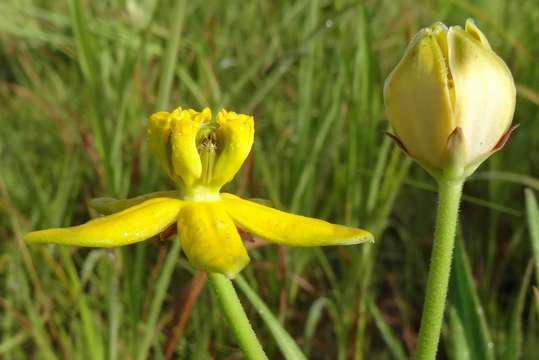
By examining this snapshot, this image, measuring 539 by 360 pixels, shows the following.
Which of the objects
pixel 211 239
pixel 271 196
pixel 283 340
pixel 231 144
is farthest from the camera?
pixel 271 196

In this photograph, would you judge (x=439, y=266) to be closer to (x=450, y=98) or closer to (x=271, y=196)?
(x=450, y=98)

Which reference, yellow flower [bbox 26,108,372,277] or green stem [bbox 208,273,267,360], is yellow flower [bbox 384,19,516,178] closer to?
yellow flower [bbox 26,108,372,277]

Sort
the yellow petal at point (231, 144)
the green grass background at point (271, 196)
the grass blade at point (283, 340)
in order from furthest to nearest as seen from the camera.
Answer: the green grass background at point (271, 196) < the grass blade at point (283, 340) < the yellow petal at point (231, 144)

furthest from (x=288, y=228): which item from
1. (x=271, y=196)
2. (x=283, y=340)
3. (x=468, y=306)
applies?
(x=271, y=196)

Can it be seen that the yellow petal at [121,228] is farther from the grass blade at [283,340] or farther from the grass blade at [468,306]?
the grass blade at [468,306]

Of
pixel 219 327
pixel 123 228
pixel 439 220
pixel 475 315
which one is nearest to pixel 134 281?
pixel 219 327

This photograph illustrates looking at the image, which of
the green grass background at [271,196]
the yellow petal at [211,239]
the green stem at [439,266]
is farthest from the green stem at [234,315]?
the green grass background at [271,196]

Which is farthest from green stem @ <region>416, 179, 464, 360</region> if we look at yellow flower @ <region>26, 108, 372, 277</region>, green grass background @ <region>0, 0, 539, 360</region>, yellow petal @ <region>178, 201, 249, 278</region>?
green grass background @ <region>0, 0, 539, 360</region>
